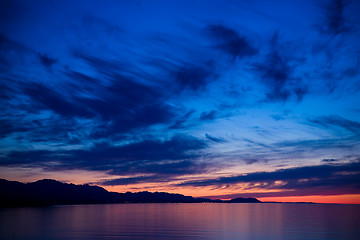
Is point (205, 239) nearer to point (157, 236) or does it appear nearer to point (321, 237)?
point (157, 236)

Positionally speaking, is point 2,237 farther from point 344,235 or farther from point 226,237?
point 344,235

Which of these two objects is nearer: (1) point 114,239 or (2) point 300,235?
(1) point 114,239

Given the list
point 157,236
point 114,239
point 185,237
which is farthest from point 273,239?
point 114,239

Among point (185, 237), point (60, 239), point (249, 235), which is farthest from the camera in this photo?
point (249, 235)

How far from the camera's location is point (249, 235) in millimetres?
59250

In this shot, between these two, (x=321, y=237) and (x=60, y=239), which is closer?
(x=60, y=239)

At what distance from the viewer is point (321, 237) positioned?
188 feet

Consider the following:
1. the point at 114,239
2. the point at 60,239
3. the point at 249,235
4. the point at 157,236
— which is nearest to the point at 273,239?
the point at 249,235

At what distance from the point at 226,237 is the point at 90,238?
26364 millimetres

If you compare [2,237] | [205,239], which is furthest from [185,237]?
[2,237]

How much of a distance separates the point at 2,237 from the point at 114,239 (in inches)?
820

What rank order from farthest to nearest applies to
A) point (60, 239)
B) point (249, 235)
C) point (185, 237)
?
point (249, 235) < point (185, 237) < point (60, 239)

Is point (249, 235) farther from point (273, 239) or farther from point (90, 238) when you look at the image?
point (90, 238)

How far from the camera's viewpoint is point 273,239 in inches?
2149
